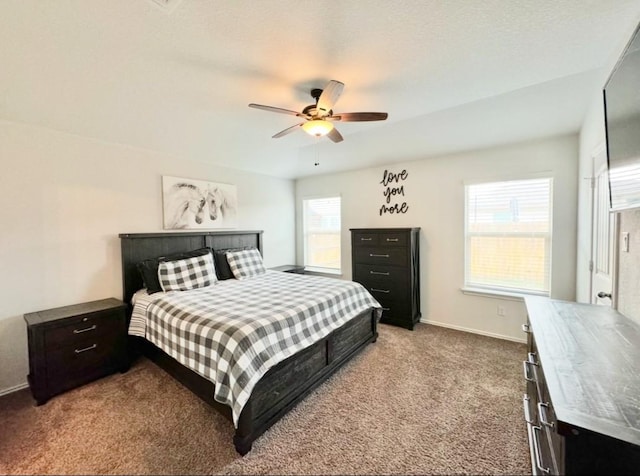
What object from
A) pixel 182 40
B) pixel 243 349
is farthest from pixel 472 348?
pixel 182 40

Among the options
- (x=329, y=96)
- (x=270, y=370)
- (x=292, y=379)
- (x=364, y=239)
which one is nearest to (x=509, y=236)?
(x=364, y=239)

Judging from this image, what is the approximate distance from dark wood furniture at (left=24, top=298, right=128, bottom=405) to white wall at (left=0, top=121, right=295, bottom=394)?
0.23 metres

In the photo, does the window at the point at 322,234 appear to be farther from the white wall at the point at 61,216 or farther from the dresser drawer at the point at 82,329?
the dresser drawer at the point at 82,329

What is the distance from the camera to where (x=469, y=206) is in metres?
3.51

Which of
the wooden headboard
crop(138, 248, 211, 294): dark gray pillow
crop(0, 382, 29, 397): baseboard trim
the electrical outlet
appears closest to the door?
the electrical outlet

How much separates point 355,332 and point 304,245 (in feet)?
8.47

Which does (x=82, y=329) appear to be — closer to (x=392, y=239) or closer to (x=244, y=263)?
(x=244, y=263)

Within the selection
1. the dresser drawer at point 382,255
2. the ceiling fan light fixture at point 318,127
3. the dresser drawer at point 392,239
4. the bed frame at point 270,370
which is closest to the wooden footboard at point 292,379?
the bed frame at point 270,370

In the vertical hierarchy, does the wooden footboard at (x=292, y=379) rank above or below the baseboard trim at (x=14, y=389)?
above

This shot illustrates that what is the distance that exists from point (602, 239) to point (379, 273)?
225 cm

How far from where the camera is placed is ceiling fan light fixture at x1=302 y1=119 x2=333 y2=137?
2.18 metres

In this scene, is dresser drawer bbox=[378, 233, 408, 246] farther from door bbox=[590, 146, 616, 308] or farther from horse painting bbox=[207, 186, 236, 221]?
horse painting bbox=[207, 186, 236, 221]

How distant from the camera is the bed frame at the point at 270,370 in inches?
70.0

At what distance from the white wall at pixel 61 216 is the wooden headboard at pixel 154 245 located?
0.35ft
